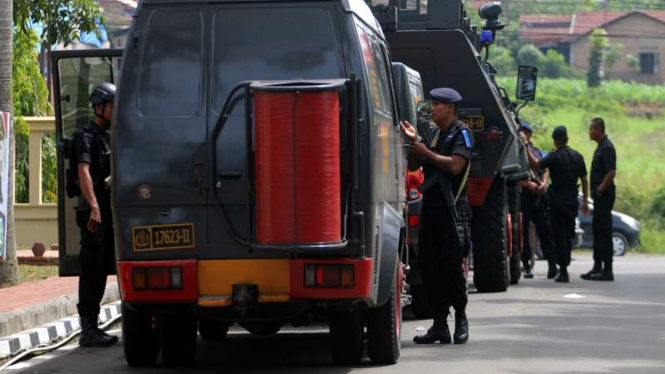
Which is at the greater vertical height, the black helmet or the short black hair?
the black helmet

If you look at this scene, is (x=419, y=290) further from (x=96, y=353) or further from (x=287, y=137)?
(x=287, y=137)

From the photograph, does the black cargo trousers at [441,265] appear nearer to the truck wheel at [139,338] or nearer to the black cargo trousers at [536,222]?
the truck wheel at [139,338]

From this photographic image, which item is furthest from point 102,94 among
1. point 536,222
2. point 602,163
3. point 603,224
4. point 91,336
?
point 536,222

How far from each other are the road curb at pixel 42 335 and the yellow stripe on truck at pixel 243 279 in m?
2.36

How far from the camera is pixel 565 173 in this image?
61.1 feet

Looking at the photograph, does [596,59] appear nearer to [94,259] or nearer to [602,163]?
[602,163]

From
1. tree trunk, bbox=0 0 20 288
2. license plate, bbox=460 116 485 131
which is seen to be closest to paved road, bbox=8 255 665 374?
license plate, bbox=460 116 485 131

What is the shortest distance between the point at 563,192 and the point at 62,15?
→ 6.53 meters

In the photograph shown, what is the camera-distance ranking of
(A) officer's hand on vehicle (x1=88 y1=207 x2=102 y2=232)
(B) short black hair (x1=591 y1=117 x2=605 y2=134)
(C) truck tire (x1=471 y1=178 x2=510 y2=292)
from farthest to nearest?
1. (B) short black hair (x1=591 y1=117 x2=605 y2=134)
2. (C) truck tire (x1=471 y1=178 x2=510 y2=292)
3. (A) officer's hand on vehicle (x1=88 y1=207 x2=102 y2=232)

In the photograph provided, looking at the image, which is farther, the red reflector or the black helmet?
the red reflector

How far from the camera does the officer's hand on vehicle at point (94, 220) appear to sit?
10.6m

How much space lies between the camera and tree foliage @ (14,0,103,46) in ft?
56.3

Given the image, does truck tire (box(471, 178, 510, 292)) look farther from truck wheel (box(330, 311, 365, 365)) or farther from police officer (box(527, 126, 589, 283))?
truck wheel (box(330, 311, 365, 365))

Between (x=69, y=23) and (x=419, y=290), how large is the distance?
A: 6.24 metres
